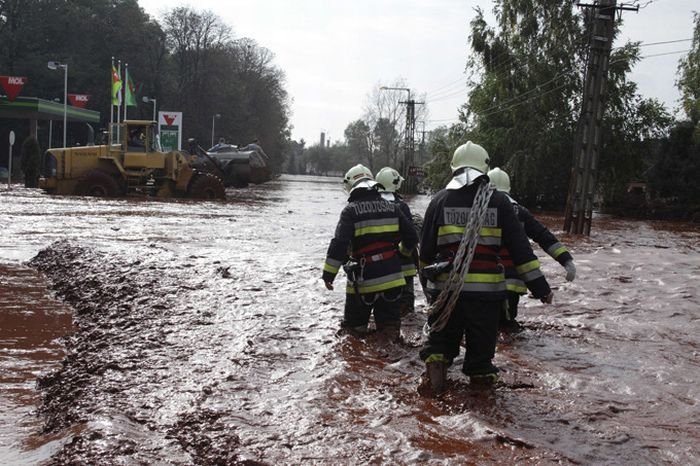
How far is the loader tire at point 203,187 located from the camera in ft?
96.1

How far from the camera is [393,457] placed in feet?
12.8

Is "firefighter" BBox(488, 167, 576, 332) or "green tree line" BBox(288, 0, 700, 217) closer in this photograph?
"firefighter" BBox(488, 167, 576, 332)

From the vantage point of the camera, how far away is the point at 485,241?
16.2 feet

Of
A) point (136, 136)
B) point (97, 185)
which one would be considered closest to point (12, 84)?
point (136, 136)

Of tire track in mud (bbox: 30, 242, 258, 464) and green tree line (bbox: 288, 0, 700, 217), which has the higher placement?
green tree line (bbox: 288, 0, 700, 217)

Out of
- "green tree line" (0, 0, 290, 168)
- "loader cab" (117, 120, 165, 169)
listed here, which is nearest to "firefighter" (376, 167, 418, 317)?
"loader cab" (117, 120, 165, 169)

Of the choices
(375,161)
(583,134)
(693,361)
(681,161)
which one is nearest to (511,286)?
(693,361)

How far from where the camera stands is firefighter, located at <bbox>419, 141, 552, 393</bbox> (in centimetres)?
487

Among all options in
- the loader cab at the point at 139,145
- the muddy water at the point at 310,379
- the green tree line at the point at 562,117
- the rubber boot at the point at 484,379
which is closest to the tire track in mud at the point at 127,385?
the muddy water at the point at 310,379

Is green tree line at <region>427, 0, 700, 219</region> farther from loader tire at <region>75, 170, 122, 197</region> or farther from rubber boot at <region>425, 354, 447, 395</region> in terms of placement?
rubber boot at <region>425, 354, 447, 395</region>

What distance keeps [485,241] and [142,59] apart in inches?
2745

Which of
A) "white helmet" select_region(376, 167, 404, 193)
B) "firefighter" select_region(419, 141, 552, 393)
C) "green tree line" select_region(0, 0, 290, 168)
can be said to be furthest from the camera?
"green tree line" select_region(0, 0, 290, 168)

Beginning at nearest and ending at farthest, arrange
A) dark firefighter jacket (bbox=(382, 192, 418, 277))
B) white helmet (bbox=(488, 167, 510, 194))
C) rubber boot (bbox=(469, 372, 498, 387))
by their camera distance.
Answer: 1. rubber boot (bbox=(469, 372, 498, 387))
2. dark firefighter jacket (bbox=(382, 192, 418, 277))
3. white helmet (bbox=(488, 167, 510, 194))

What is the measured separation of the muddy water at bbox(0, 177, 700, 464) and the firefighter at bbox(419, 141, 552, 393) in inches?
10.1
